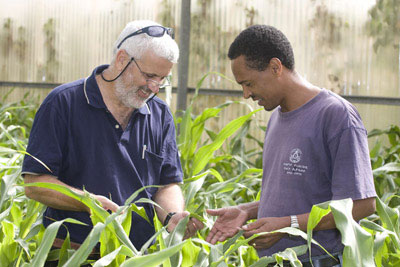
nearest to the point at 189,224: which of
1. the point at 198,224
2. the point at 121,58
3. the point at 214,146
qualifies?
the point at 198,224

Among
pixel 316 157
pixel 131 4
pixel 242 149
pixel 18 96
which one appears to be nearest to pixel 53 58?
pixel 18 96

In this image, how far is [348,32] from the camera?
2.74 m

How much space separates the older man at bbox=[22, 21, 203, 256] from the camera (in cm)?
148

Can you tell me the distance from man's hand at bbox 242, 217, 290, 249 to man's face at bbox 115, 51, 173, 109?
1.50ft

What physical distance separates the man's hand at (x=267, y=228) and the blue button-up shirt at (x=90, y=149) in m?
0.36

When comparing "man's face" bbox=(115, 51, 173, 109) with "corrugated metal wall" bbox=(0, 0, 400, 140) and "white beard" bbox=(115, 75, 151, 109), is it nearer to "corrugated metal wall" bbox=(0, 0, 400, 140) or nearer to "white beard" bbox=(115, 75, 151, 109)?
"white beard" bbox=(115, 75, 151, 109)

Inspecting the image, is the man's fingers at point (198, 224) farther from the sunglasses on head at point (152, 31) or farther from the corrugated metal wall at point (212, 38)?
the corrugated metal wall at point (212, 38)

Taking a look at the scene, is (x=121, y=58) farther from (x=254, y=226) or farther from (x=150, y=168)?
(x=254, y=226)

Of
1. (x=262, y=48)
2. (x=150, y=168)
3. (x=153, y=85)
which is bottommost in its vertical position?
(x=150, y=168)

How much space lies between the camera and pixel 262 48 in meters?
1.44

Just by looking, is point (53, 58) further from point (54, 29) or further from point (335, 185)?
point (335, 185)

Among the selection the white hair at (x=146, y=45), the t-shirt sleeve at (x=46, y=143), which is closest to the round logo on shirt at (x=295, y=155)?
the white hair at (x=146, y=45)

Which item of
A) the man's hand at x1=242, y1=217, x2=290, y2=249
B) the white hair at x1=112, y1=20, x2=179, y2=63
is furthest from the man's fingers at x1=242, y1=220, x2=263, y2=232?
the white hair at x1=112, y1=20, x2=179, y2=63

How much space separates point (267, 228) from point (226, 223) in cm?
14
